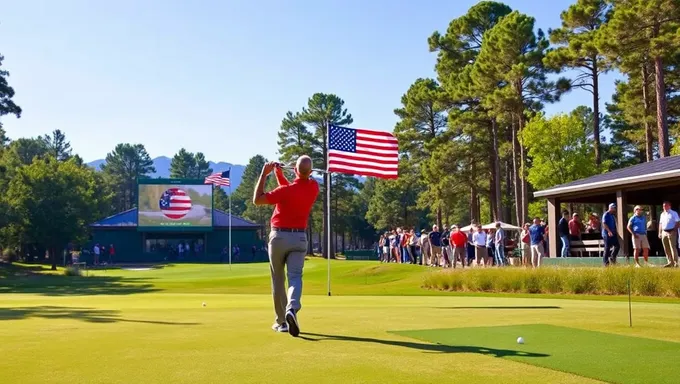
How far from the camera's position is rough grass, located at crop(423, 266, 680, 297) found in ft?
56.8

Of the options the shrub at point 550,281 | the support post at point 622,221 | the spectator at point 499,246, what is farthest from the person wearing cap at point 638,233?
the spectator at point 499,246

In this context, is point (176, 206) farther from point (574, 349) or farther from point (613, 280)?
point (574, 349)

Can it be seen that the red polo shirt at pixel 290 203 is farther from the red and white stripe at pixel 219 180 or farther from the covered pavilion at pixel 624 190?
the red and white stripe at pixel 219 180

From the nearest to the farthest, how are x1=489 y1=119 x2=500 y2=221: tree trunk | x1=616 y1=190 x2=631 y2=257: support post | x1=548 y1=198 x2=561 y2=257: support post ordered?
1. x1=616 y1=190 x2=631 y2=257: support post
2. x1=548 y1=198 x2=561 y2=257: support post
3. x1=489 y1=119 x2=500 y2=221: tree trunk

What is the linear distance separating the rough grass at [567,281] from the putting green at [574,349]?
878cm

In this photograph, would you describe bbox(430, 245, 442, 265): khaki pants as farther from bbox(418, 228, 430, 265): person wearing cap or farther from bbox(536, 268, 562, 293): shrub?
bbox(536, 268, 562, 293): shrub

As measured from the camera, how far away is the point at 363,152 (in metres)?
21.7

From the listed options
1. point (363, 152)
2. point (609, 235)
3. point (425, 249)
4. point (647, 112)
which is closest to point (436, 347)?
point (363, 152)

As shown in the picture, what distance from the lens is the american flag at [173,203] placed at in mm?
66750

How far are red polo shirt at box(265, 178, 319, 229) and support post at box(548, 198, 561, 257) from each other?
22310 mm

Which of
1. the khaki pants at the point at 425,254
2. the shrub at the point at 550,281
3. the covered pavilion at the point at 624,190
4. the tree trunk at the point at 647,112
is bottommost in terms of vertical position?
the shrub at the point at 550,281

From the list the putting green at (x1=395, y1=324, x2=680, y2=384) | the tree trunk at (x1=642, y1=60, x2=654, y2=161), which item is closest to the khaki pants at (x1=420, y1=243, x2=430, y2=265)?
the tree trunk at (x1=642, y1=60, x2=654, y2=161)

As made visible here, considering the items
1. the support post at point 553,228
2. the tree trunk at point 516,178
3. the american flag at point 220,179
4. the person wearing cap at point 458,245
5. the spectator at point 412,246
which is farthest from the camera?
the tree trunk at point 516,178

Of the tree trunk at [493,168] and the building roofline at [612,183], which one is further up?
the tree trunk at [493,168]
